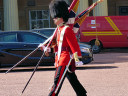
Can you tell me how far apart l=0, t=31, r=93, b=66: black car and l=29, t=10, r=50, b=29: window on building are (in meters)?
17.7

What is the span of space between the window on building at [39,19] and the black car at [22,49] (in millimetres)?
17736

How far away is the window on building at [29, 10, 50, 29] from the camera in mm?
31859

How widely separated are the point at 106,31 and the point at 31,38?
9.44m

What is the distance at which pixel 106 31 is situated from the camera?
2294 centimetres

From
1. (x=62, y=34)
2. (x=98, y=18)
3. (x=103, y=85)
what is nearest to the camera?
(x=62, y=34)

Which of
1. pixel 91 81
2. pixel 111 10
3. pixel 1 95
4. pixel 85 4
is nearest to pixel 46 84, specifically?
pixel 91 81

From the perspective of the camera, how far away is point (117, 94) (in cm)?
840

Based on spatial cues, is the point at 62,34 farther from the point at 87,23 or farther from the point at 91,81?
the point at 87,23

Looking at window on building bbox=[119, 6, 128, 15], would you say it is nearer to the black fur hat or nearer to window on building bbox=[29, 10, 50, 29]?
window on building bbox=[29, 10, 50, 29]

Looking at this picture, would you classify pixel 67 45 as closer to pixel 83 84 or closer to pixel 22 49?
pixel 83 84

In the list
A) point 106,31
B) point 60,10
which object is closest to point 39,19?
point 106,31

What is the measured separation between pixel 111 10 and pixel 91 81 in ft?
71.8

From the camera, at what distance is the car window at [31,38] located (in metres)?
14.0

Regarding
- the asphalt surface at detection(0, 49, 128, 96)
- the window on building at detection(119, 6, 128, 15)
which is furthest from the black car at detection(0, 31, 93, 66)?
the window on building at detection(119, 6, 128, 15)
